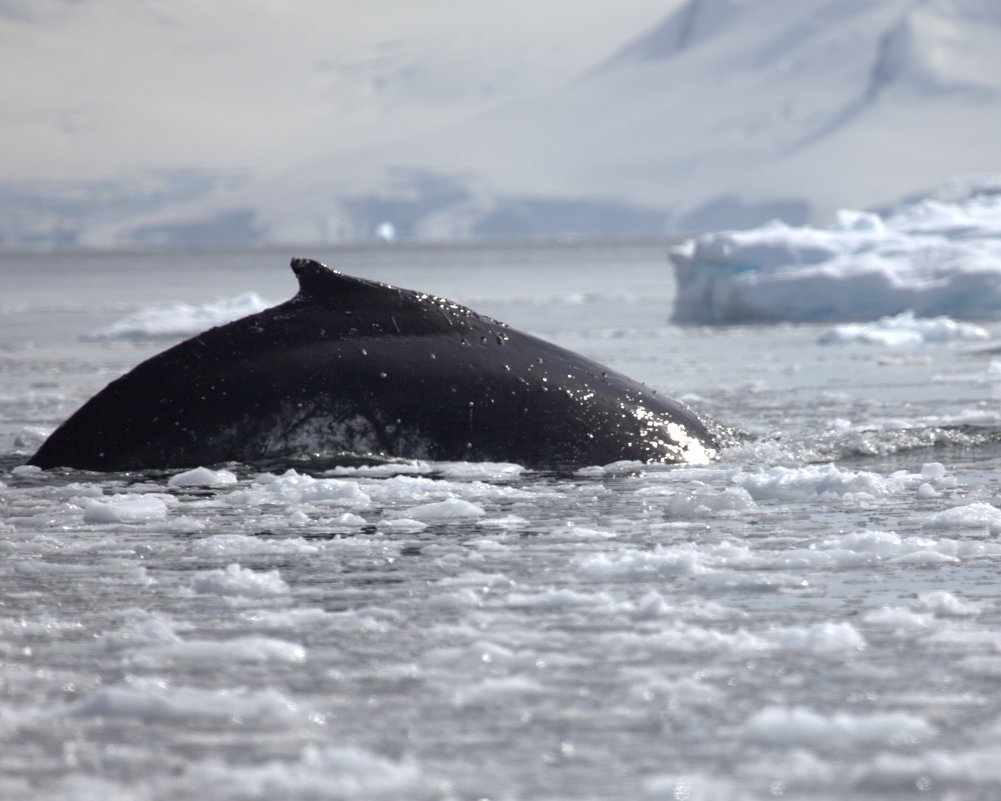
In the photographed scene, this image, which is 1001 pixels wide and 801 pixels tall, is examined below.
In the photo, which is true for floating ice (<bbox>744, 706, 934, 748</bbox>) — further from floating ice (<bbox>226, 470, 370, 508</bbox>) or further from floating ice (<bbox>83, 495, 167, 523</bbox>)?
floating ice (<bbox>83, 495, 167, 523</bbox>)

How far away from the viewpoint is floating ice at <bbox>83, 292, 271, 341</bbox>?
2694 cm

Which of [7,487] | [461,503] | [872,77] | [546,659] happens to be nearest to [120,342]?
[7,487]

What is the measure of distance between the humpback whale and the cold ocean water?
0.23 metres

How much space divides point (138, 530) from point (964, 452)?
5044mm

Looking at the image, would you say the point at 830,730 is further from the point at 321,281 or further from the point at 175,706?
A: the point at 321,281

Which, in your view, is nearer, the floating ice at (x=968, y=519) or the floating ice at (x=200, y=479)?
the floating ice at (x=968, y=519)

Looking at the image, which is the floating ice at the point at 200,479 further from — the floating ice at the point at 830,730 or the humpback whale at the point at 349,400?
the floating ice at the point at 830,730

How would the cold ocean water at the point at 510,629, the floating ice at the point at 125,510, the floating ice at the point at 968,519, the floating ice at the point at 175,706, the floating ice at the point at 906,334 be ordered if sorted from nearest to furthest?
the cold ocean water at the point at 510,629 < the floating ice at the point at 175,706 < the floating ice at the point at 968,519 < the floating ice at the point at 125,510 < the floating ice at the point at 906,334

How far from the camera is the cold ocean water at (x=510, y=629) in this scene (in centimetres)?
322

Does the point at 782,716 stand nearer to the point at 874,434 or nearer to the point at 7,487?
the point at 7,487

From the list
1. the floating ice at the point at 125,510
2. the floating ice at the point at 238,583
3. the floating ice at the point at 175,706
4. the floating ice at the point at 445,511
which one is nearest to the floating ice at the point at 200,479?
the floating ice at the point at 125,510

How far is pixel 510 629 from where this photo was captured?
4387 mm

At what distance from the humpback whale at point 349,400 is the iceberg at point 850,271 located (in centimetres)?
2115

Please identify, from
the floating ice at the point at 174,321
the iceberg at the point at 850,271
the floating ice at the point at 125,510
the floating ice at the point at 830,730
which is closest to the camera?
the floating ice at the point at 830,730
